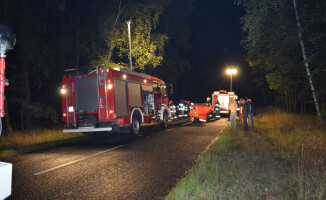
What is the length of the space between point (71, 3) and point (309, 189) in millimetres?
19890

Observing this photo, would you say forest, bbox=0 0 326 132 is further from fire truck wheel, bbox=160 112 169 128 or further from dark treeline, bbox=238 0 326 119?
fire truck wheel, bbox=160 112 169 128

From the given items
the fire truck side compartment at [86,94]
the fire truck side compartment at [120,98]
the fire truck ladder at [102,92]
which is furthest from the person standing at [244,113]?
the fire truck side compartment at [86,94]

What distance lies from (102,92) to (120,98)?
89 centimetres

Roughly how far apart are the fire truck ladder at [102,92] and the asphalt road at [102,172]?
237cm

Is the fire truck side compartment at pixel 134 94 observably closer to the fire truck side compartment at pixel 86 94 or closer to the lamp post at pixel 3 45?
the fire truck side compartment at pixel 86 94

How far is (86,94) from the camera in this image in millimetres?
11594

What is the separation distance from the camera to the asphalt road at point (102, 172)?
4.64 meters

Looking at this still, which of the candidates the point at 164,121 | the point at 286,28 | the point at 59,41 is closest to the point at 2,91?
the point at 286,28

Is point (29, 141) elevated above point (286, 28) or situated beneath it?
situated beneath

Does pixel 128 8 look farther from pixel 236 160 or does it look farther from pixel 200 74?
pixel 200 74

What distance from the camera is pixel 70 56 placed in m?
17.5

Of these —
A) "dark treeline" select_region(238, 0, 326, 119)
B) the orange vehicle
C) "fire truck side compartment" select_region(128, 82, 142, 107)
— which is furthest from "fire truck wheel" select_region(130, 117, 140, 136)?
the orange vehicle

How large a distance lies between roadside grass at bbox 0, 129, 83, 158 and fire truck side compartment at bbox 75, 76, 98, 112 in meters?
1.85

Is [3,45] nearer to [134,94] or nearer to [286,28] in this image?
[134,94]
